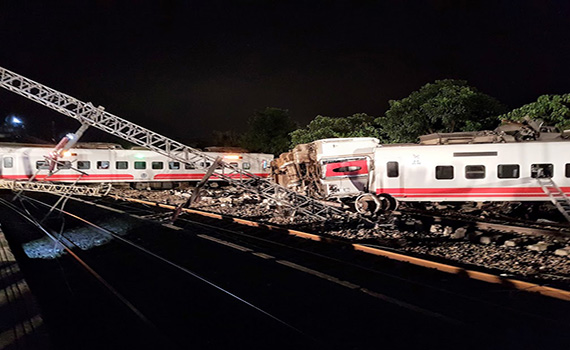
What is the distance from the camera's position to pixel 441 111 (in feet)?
74.2

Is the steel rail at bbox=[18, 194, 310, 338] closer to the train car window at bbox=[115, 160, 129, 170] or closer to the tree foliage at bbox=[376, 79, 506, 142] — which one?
the train car window at bbox=[115, 160, 129, 170]

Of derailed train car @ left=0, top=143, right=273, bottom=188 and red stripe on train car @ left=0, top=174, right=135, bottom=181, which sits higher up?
derailed train car @ left=0, top=143, right=273, bottom=188

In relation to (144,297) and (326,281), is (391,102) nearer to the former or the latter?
(326,281)

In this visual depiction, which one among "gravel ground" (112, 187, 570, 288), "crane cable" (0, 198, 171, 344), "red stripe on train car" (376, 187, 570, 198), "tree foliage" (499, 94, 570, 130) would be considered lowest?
"crane cable" (0, 198, 171, 344)

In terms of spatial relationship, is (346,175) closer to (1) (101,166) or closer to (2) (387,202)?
(2) (387,202)

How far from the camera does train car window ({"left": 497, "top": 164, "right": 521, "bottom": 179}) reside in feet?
45.5

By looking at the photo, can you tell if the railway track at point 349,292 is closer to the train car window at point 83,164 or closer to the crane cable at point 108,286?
the crane cable at point 108,286

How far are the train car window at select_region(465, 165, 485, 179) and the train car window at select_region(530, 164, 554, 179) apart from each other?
5.89ft

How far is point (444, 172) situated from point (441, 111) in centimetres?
987

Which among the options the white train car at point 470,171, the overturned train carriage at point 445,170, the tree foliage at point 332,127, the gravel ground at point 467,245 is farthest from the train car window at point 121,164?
the white train car at point 470,171

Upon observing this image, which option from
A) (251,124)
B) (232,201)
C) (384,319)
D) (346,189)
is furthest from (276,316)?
(251,124)

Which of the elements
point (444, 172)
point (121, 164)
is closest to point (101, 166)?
point (121, 164)

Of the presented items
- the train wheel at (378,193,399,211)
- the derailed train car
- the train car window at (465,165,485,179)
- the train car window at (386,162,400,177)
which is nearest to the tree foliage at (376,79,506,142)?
the train car window at (465,165,485,179)

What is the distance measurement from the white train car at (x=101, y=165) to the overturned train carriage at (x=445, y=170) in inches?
328
